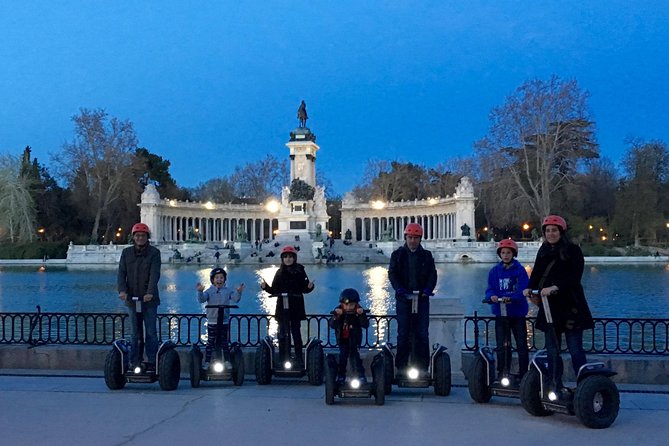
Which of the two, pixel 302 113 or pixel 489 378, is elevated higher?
pixel 302 113

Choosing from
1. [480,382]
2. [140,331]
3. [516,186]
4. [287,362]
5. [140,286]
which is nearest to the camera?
[480,382]

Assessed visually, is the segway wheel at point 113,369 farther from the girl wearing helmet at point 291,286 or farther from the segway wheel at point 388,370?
the segway wheel at point 388,370

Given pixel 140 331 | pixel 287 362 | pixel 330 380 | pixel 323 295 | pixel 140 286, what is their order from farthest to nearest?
pixel 323 295 < pixel 287 362 < pixel 140 331 < pixel 140 286 < pixel 330 380

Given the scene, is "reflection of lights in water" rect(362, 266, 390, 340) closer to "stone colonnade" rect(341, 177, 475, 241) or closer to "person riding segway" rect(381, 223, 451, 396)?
"person riding segway" rect(381, 223, 451, 396)

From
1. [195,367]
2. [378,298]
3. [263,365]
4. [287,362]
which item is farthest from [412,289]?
[378,298]

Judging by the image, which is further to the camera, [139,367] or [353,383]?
[139,367]

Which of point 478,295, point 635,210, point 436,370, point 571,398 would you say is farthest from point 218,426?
point 635,210

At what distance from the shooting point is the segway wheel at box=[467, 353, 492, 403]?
8164 millimetres

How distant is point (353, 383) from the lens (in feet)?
26.5

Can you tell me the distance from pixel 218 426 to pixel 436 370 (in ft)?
9.28

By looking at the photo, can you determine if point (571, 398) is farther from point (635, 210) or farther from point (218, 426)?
point (635, 210)

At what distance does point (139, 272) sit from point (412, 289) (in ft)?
11.4

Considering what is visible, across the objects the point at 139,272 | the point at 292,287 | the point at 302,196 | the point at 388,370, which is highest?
the point at 302,196

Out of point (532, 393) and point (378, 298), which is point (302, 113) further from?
point (532, 393)
